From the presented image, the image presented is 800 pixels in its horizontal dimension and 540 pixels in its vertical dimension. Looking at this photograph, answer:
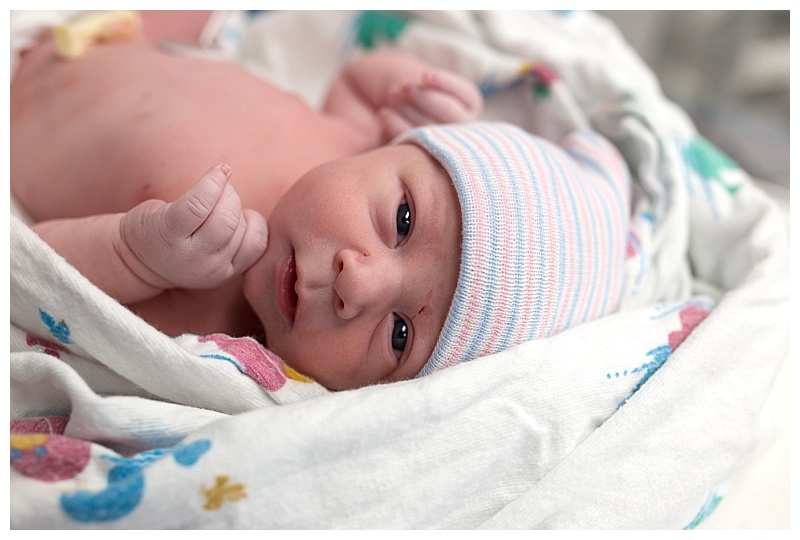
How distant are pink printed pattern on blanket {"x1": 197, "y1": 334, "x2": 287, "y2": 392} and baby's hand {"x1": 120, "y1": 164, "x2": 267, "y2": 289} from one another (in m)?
0.08

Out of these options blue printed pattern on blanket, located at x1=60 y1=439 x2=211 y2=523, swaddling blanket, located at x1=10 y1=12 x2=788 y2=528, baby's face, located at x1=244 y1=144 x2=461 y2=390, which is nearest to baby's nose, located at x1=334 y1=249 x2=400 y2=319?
baby's face, located at x1=244 y1=144 x2=461 y2=390

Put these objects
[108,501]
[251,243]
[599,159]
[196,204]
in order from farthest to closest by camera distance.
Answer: [599,159] < [251,243] < [196,204] < [108,501]

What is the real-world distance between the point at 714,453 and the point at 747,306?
0.69 ft

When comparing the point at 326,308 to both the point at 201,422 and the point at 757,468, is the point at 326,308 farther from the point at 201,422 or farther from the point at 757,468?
the point at 757,468

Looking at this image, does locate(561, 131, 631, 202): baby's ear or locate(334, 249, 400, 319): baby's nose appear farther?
locate(561, 131, 631, 202): baby's ear

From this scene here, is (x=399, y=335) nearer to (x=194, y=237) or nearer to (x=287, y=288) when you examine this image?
(x=287, y=288)

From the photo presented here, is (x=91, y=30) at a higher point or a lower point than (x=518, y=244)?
higher

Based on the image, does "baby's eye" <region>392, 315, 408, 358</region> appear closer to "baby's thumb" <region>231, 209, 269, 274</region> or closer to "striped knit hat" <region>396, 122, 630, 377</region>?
"striped knit hat" <region>396, 122, 630, 377</region>

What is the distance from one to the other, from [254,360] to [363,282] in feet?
0.51

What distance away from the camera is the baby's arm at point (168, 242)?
742mm

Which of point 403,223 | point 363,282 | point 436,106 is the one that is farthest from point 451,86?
point 363,282

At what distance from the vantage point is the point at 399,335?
32.4 inches

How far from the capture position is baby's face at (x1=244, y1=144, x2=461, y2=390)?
0.80 meters

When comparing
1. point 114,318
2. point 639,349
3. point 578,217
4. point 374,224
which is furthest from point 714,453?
point 114,318
